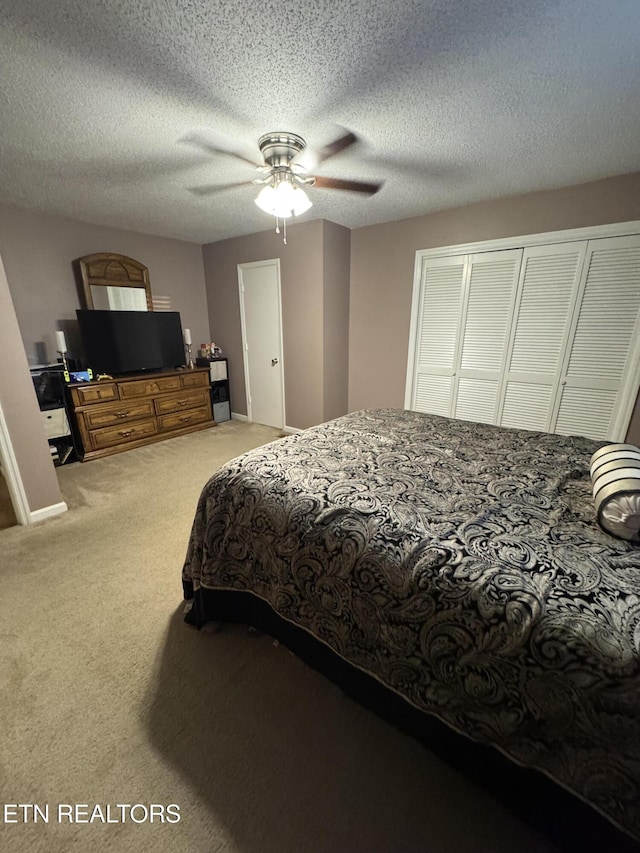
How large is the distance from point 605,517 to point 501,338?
2.44m

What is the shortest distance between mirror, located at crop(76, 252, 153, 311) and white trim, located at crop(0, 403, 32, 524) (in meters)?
1.95

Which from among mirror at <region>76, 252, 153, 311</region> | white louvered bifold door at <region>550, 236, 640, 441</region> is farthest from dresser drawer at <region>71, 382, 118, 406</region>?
white louvered bifold door at <region>550, 236, 640, 441</region>

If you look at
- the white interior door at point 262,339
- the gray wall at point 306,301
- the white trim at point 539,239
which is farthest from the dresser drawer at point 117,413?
the white trim at point 539,239

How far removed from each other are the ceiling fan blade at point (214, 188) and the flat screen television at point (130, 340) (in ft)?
5.60

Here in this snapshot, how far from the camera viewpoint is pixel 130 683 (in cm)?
138

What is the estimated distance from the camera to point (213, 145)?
6.53ft

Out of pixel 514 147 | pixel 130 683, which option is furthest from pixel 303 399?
pixel 130 683

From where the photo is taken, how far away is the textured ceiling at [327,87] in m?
1.16

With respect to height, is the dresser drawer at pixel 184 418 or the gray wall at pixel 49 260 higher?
the gray wall at pixel 49 260

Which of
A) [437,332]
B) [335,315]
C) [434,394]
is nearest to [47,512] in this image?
[335,315]

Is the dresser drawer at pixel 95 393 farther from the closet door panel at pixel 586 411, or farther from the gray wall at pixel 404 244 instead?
the closet door panel at pixel 586 411

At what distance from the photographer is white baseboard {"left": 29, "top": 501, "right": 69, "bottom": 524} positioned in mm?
2449

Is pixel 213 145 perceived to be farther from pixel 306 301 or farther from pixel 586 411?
pixel 586 411

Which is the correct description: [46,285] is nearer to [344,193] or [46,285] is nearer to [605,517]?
[344,193]
